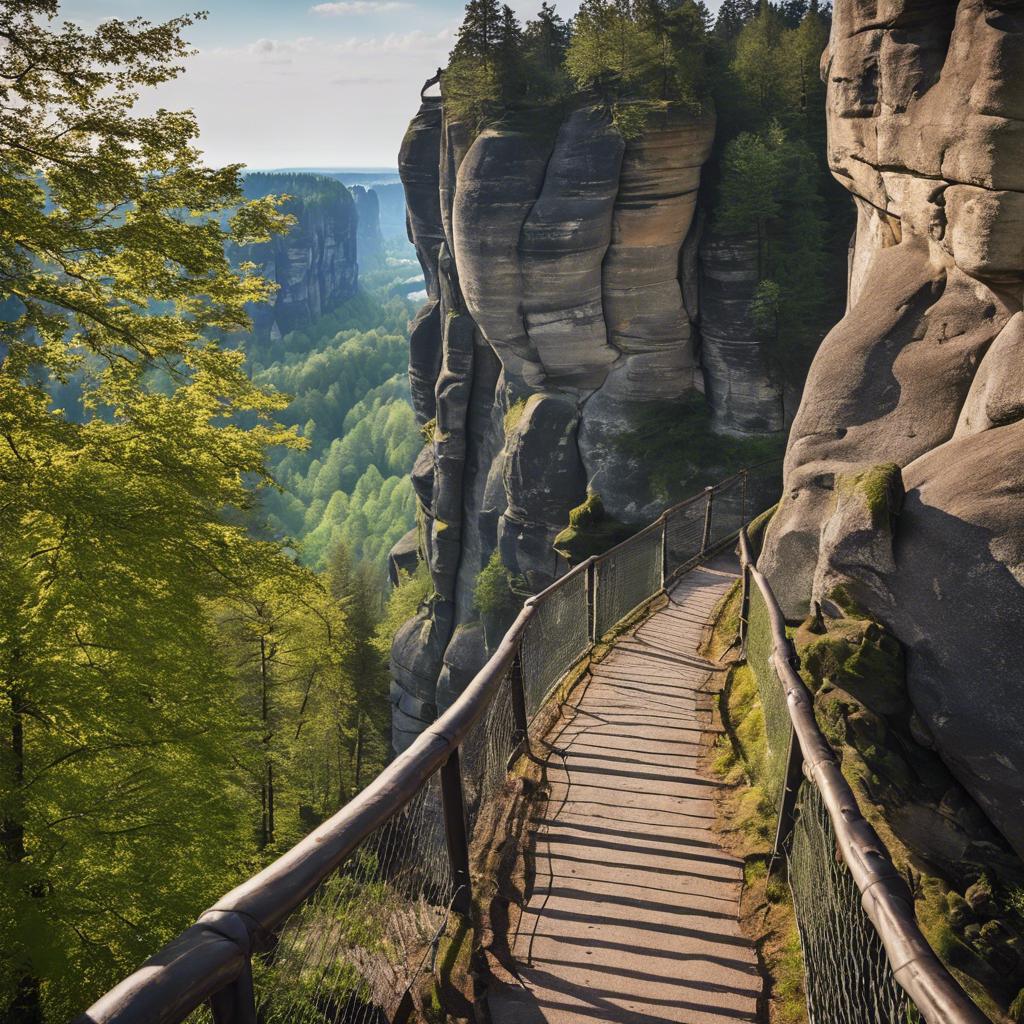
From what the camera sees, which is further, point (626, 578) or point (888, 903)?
point (626, 578)

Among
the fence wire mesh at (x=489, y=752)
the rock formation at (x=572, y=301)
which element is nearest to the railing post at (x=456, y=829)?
the fence wire mesh at (x=489, y=752)

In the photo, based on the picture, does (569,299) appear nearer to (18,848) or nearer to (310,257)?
(18,848)

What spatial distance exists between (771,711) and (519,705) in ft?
5.75

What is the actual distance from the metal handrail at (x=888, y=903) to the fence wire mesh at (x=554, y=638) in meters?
2.78

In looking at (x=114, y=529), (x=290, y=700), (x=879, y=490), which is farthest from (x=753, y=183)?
(x=114, y=529)

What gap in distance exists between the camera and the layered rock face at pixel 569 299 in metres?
25.0

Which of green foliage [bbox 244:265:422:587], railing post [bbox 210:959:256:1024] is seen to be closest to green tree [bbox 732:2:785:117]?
railing post [bbox 210:959:256:1024]

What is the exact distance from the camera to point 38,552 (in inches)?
355

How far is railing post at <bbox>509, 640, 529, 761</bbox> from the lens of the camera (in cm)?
559

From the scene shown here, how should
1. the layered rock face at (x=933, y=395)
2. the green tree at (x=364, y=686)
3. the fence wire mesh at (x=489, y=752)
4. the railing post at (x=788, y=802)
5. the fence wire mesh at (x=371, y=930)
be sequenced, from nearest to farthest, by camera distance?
the fence wire mesh at (x=371, y=930) < the railing post at (x=788, y=802) < the fence wire mesh at (x=489, y=752) < the layered rock face at (x=933, y=395) < the green tree at (x=364, y=686)

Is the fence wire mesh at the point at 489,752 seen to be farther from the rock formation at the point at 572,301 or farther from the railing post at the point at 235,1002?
the rock formation at the point at 572,301

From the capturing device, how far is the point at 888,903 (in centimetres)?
243

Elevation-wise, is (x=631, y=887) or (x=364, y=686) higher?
(x=631, y=887)

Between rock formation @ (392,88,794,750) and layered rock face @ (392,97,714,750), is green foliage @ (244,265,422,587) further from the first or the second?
rock formation @ (392,88,794,750)
